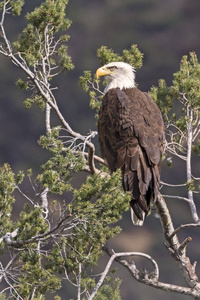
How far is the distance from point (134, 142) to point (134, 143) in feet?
0.06

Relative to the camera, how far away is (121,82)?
9.72m

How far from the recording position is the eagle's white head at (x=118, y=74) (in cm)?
970

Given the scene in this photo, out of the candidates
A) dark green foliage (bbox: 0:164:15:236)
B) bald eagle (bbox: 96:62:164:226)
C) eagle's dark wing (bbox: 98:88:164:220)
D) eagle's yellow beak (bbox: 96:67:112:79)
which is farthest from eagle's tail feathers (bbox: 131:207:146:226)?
eagle's yellow beak (bbox: 96:67:112:79)

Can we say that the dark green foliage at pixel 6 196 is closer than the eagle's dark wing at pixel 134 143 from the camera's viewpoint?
Yes

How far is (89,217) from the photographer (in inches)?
249

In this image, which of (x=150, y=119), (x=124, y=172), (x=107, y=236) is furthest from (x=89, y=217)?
(x=150, y=119)

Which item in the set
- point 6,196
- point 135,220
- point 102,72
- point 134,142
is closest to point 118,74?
point 102,72

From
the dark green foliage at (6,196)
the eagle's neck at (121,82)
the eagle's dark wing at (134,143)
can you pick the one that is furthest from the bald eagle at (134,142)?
the dark green foliage at (6,196)

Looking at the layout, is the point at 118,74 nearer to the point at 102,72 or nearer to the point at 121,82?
the point at 121,82

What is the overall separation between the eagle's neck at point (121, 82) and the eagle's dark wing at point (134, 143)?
961 mm

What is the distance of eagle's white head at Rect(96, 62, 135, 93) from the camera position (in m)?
9.70

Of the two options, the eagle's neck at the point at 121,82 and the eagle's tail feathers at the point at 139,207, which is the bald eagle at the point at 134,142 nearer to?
the eagle's tail feathers at the point at 139,207

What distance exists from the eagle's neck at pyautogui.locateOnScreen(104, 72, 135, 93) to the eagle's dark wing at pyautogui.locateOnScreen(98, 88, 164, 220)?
0.96 meters

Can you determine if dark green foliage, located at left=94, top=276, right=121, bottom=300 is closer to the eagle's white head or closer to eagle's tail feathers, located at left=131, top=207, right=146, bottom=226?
eagle's tail feathers, located at left=131, top=207, right=146, bottom=226
